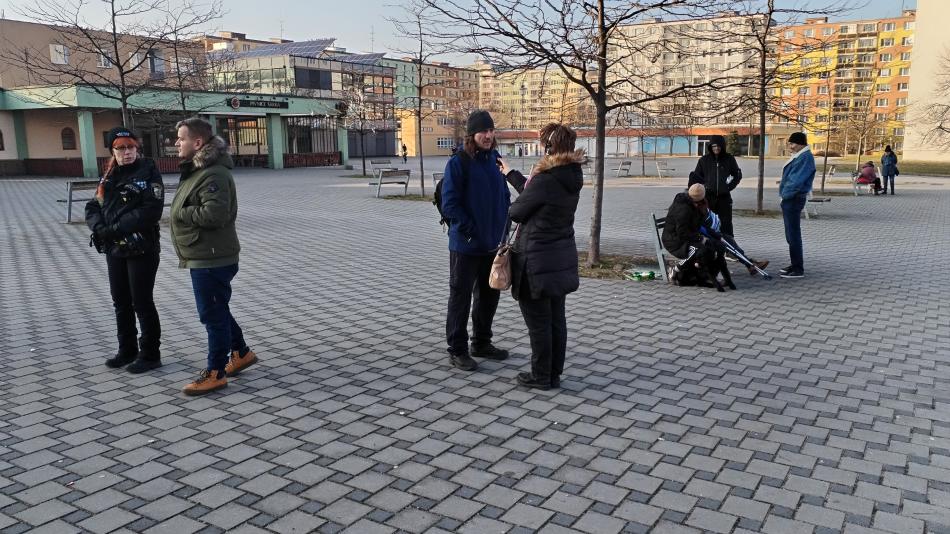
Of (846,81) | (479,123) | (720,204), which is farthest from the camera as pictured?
(846,81)

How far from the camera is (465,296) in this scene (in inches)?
216

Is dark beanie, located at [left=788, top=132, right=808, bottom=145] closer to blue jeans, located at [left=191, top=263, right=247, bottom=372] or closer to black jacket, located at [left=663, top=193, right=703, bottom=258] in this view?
black jacket, located at [left=663, top=193, right=703, bottom=258]

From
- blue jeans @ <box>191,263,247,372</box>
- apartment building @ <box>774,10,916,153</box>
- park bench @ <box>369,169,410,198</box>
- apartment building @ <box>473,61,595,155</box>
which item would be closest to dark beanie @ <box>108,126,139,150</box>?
blue jeans @ <box>191,263,247,372</box>

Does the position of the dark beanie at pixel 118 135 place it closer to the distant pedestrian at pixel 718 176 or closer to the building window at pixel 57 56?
the distant pedestrian at pixel 718 176

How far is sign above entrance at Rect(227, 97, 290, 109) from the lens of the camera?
39409 mm

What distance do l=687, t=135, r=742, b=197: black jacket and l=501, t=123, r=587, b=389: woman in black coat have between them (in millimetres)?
5870

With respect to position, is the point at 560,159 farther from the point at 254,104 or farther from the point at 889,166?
the point at 254,104

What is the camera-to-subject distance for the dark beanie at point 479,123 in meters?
5.22

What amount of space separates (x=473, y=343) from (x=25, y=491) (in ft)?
10.5

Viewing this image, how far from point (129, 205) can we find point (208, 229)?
0.80 metres

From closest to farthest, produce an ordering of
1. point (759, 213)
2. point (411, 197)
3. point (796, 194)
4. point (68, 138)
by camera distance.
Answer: point (796, 194), point (759, 213), point (411, 197), point (68, 138)

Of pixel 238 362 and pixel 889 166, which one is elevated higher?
pixel 889 166

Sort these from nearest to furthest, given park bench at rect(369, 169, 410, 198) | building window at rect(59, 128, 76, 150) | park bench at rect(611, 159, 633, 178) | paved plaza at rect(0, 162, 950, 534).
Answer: paved plaza at rect(0, 162, 950, 534)
park bench at rect(369, 169, 410, 198)
park bench at rect(611, 159, 633, 178)
building window at rect(59, 128, 76, 150)

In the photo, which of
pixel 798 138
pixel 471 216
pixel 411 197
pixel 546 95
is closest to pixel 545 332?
pixel 471 216
